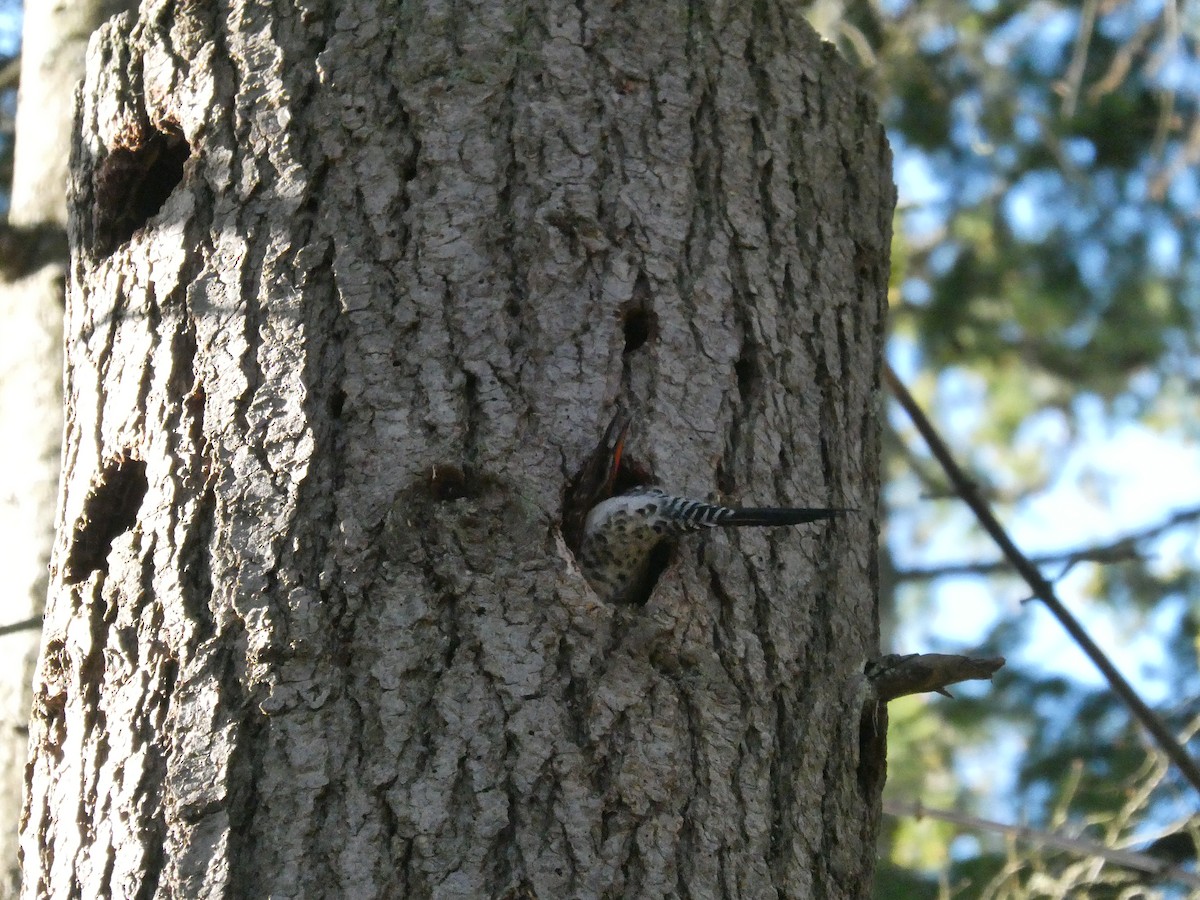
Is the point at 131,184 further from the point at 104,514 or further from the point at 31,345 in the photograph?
the point at 31,345

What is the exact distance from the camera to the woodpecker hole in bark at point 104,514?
2.35 metres

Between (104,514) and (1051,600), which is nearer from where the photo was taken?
(104,514)

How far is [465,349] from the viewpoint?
222cm

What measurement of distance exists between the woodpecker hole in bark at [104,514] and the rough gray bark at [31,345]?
2.03 feet

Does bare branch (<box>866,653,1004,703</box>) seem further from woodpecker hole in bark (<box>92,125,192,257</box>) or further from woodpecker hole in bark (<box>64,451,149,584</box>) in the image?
woodpecker hole in bark (<box>92,125,192,257</box>)

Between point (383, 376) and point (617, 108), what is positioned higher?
point (617, 108)

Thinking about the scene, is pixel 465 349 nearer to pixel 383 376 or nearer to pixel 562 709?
pixel 383 376

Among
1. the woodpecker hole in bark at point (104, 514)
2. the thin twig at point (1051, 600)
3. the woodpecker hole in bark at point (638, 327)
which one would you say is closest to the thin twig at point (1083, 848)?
the thin twig at point (1051, 600)

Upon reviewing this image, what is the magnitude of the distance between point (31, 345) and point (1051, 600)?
259 cm

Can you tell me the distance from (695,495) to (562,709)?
47 centimetres

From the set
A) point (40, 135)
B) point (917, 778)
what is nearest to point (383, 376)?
point (40, 135)

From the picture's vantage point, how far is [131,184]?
263 cm

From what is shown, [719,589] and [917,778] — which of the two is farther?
[917,778]

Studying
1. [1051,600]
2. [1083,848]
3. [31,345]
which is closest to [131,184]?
[31,345]
